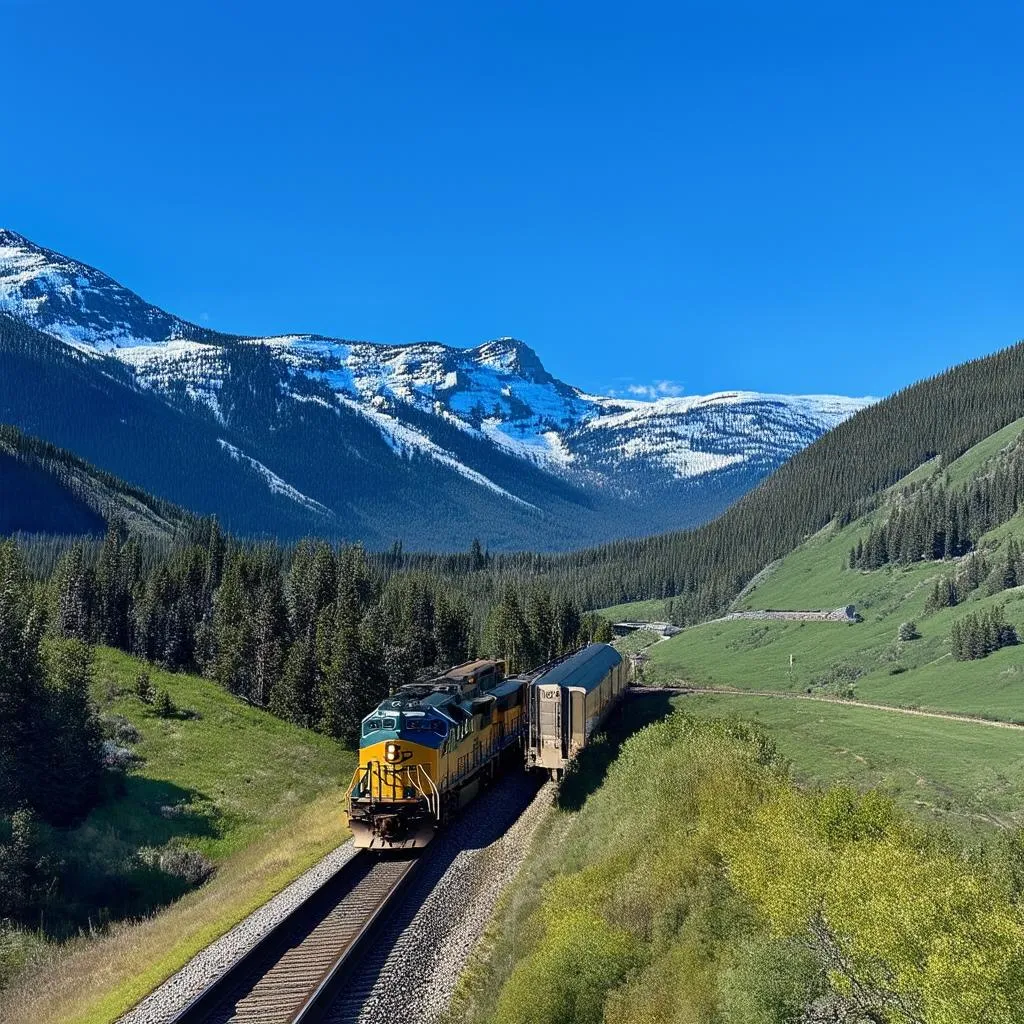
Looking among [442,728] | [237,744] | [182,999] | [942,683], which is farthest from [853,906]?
[942,683]

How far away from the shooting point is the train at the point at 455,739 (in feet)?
107

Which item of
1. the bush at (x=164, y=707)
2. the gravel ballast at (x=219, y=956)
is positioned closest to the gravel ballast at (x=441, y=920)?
the gravel ballast at (x=219, y=956)

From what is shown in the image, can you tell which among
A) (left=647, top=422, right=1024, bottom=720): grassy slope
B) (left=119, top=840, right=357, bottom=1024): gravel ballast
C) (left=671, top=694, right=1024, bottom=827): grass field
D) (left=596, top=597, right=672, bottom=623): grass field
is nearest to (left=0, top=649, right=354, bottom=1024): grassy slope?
(left=119, top=840, right=357, bottom=1024): gravel ballast

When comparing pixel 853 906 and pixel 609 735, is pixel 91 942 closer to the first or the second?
pixel 853 906

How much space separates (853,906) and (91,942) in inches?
1106

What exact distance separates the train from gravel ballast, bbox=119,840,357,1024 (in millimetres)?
3149

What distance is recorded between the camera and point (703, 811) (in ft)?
74.4

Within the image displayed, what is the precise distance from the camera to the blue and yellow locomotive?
A: 32.3 metres

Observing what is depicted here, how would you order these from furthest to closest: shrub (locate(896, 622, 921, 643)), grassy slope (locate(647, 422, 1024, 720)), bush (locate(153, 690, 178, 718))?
shrub (locate(896, 622, 921, 643))
grassy slope (locate(647, 422, 1024, 720))
bush (locate(153, 690, 178, 718))

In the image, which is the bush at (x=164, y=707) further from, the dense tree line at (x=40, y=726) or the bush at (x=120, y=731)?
the dense tree line at (x=40, y=726)

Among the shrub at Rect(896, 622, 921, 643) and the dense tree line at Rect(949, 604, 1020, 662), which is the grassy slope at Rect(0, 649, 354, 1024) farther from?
Result: the shrub at Rect(896, 622, 921, 643)

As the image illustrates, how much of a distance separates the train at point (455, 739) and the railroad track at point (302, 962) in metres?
3.86

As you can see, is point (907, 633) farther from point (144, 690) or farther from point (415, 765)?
point (144, 690)

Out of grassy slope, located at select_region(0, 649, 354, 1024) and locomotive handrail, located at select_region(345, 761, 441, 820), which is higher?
locomotive handrail, located at select_region(345, 761, 441, 820)
